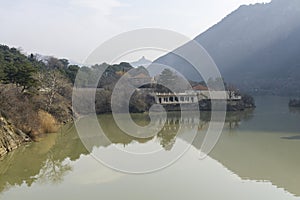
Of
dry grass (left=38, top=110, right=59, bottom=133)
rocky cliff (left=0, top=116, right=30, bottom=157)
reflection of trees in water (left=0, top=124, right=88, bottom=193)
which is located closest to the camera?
reflection of trees in water (left=0, top=124, right=88, bottom=193)

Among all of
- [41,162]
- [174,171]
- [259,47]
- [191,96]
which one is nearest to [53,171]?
[41,162]

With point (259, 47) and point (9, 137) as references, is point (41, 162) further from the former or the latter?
point (259, 47)

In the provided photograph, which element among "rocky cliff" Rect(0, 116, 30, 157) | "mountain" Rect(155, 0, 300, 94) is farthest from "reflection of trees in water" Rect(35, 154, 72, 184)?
"mountain" Rect(155, 0, 300, 94)

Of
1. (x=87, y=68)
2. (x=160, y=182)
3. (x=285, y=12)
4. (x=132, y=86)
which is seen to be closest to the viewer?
(x=160, y=182)

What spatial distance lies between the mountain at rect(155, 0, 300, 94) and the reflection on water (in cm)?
2997

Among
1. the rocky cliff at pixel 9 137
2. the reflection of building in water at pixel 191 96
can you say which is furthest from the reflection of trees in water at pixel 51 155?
the reflection of building in water at pixel 191 96

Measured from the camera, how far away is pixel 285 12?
197 ft

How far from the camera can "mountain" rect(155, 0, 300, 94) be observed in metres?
46.6

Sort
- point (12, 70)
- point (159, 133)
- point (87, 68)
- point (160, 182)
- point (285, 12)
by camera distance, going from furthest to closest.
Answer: point (285, 12), point (87, 68), point (159, 133), point (12, 70), point (160, 182)

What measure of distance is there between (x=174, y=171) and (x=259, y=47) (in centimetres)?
5203

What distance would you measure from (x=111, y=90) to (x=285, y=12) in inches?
1912

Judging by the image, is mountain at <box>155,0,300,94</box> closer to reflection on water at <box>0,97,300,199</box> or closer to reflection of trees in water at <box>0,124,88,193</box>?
reflection on water at <box>0,97,300,199</box>

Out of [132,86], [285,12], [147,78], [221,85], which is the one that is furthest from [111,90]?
[285,12]

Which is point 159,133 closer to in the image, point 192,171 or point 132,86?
point 192,171
